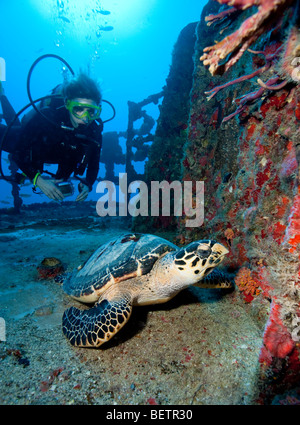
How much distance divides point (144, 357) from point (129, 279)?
78cm

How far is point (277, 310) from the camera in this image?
1304 millimetres

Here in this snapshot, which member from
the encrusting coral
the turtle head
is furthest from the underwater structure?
the turtle head

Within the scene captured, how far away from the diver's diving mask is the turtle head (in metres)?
4.16

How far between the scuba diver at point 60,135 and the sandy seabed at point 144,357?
2.74 m

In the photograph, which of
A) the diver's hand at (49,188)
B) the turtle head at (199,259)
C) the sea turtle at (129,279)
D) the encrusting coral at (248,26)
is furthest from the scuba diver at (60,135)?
the encrusting coral at (248,26)

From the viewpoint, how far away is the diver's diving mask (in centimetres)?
452

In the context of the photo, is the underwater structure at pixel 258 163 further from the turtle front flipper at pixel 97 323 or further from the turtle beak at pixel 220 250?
the turtle front flipper at pixel 97 323

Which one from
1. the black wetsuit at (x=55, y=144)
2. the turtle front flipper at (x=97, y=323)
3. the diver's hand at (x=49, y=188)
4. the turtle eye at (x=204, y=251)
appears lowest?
the turtle front flipper at (x=97, y=323)

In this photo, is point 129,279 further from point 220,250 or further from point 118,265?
point 220,250

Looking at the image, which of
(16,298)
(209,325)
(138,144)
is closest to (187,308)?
(209,325)

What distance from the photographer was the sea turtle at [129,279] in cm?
189

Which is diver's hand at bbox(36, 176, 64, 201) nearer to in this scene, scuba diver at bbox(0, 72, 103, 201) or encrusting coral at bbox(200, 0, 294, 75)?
scuba diver at bbox(0, 72, 103, 201)

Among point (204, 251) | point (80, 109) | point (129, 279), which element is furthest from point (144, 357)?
point (80, 109)

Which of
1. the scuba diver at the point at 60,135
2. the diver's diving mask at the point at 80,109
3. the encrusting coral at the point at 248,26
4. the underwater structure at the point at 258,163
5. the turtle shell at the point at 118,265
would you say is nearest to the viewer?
the encrusting coral at the point at 248,26
